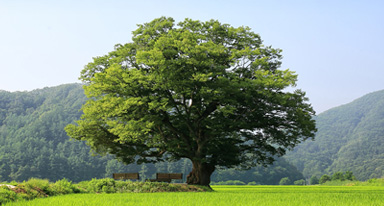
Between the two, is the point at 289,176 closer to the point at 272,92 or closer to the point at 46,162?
the point at 46,162

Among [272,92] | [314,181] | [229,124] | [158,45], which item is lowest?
[314,181]

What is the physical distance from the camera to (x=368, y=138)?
584 ft

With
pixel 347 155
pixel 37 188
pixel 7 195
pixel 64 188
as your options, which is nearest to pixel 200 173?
pixel 64 188

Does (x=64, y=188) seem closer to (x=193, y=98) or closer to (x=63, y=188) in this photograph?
(x=63, y=188)

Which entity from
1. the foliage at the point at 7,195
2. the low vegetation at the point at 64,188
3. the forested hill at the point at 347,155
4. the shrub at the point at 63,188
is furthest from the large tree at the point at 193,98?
the forested hill at the point at 347,155

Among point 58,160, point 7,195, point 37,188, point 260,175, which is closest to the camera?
point 7,195

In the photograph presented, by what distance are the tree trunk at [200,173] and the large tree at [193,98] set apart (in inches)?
3.0

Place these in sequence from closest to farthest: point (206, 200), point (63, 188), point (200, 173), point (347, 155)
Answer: point (206, 200) < point (63, 188) < point (200, 173) < point (347, 155)

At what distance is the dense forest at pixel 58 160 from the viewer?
10550 cm

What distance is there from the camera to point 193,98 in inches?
1093

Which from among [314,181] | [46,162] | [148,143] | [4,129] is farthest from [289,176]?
[4,129]

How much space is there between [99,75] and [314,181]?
95321mm

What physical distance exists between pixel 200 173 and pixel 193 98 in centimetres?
631

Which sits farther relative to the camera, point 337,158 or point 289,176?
point 337,158
